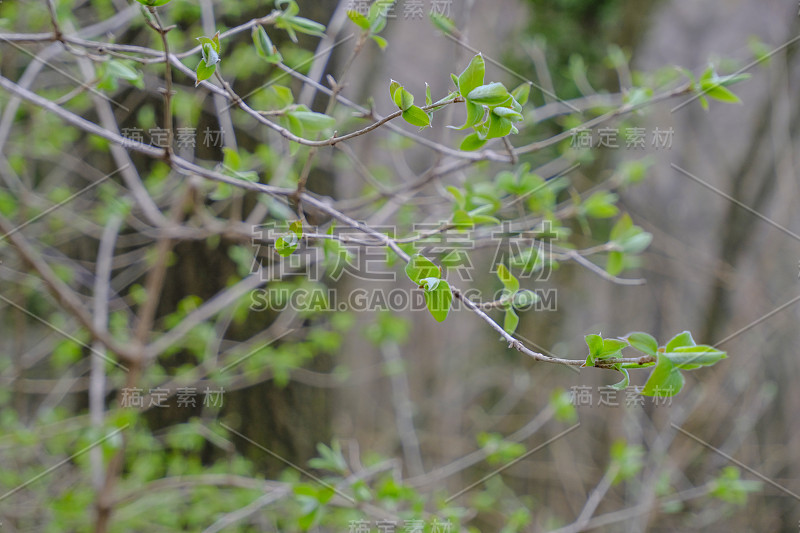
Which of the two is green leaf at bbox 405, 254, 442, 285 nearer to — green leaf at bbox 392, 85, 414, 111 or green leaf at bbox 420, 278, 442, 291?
green leaf at bbox 420, 278, 442, 291

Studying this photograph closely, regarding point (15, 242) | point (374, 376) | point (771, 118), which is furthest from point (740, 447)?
point (15, 242)

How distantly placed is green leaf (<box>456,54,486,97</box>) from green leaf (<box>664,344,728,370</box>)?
1.01ft

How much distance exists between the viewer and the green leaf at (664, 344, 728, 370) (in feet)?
1.61

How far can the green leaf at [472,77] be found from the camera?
0.50 meters

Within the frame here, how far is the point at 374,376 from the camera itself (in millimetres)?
3305

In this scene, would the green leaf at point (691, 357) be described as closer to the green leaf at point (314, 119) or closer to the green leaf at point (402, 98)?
the green leaf at point (402, 98)

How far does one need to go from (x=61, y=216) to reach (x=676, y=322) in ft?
9.70

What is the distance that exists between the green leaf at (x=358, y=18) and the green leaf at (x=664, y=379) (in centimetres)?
54

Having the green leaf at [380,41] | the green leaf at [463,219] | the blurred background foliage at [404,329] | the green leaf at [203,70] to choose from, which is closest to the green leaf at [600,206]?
the blurred background foliage at [404,329]

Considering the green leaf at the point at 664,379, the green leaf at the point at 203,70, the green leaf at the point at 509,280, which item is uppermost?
the green leaf at the point at 203,70

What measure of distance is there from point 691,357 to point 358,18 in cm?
56

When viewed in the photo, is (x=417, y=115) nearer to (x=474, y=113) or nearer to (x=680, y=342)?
(x=474, y=113)

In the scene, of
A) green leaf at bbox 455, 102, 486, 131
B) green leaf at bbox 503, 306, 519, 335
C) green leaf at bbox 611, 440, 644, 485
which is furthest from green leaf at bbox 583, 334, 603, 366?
green leaf at bbox 611, 440, 644, 485

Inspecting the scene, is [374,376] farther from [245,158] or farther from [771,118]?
[771,118]
